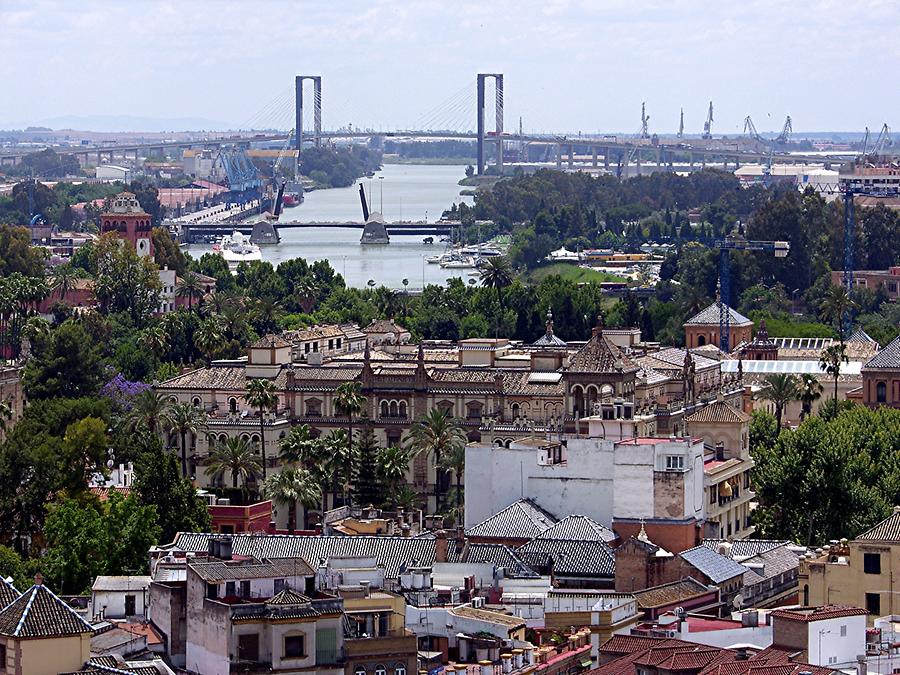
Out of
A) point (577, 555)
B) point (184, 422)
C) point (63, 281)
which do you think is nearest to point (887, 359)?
point (184, 422)

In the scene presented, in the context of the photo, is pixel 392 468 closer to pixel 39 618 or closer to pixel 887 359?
pixel 887 359

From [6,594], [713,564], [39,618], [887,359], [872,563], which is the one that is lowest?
[887,359]

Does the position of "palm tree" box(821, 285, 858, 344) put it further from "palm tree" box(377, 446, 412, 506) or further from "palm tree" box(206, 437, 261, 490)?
"palm tree" box(206, 437, 261, 490)

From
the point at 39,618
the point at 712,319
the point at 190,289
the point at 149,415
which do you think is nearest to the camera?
the point at 39,618

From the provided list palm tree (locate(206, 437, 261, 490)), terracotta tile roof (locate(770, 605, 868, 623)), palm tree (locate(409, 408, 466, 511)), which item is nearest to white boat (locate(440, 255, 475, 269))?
palm tree (locate(409, 408, 466, 511))

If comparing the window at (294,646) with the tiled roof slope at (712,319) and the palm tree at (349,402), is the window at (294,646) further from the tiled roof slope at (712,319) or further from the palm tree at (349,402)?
the tiled roof slope at (712,319)

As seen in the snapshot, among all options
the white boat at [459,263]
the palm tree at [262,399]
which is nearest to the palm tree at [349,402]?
the palm tree at [262,399]

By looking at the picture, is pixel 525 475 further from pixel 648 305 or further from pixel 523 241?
pixel 523 241
